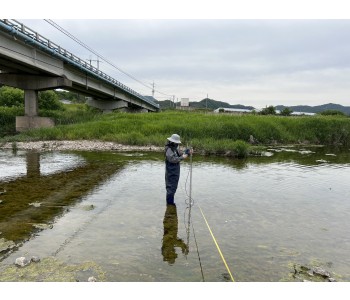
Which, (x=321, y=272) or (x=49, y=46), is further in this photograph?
(x=49, y=46)

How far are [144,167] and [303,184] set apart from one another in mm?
7892

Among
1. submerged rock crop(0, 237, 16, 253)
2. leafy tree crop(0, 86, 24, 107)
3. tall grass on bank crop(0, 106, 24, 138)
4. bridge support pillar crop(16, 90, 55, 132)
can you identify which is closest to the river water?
submerged rock crop(0, 237, 16, 253)

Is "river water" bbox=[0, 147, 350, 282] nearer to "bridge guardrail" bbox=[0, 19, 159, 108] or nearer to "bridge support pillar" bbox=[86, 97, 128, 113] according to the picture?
"bridge guardrail" bbox=[0, 19, 159, 108]

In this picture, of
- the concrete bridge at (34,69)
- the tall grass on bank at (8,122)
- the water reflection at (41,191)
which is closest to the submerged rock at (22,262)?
the water reflection at (41,191)

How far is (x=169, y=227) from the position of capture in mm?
8117

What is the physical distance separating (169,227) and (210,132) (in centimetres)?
2338

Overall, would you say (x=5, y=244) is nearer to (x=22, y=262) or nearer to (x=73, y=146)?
(x=22, y=262)

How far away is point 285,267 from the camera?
610 cm

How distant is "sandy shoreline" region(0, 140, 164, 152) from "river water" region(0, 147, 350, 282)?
1004cm

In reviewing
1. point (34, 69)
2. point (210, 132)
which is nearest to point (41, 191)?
point (210, 132)

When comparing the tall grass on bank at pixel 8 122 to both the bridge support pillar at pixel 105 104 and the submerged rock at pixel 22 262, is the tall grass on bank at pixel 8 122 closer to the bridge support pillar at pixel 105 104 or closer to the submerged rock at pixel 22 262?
the bridge support pillar at pixel 105 104

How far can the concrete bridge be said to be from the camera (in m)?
27.0

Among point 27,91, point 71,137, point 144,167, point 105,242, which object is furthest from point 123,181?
point 27,91
